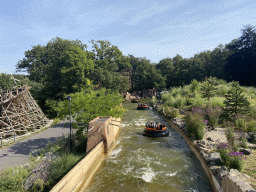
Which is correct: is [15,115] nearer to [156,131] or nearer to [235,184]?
[156,131]

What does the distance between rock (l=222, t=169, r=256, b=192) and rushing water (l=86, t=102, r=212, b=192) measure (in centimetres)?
188

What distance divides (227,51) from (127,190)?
55185 mm

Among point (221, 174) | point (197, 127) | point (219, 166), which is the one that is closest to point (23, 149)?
point (221, 174)

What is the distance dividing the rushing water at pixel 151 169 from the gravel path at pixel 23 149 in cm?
525

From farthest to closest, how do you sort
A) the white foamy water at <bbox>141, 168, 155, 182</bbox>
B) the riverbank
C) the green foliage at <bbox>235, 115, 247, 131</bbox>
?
the green foliage at <bbox>235, 115, 247, 131</bbox>, the white foamy water at <bbox>141, 168, 155, 182</bbox>, the riverbank

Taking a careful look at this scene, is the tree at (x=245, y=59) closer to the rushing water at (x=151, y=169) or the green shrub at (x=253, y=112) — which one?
the green shrub at (x=253, y=112)

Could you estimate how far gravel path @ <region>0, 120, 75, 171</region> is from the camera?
1071 cm

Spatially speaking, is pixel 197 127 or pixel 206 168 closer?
pixel 206 168

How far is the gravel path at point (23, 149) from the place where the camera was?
10.7 metres

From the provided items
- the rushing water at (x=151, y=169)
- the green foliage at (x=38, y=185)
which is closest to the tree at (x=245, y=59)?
the rushing water at (x=151, y=169)

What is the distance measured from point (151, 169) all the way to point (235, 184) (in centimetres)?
550

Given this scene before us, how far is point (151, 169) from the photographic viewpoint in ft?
35.5

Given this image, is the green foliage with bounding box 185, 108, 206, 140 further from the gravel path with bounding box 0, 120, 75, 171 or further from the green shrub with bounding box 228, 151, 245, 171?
the gravel path with bounding box 0, 120, 75, 171

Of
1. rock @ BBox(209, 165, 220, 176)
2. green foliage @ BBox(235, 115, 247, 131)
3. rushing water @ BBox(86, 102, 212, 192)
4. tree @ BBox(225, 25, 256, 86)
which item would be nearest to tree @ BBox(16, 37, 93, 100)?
rushing water @ BBox(86, 102, 212, 192)
